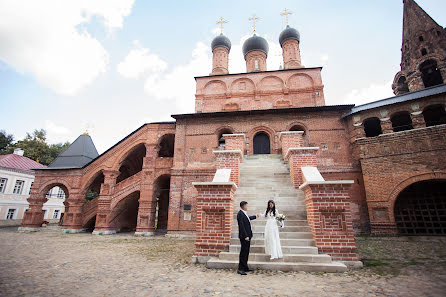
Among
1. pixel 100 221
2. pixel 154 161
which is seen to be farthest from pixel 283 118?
pixel 100 221

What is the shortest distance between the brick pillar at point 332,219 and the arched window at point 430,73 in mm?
17935

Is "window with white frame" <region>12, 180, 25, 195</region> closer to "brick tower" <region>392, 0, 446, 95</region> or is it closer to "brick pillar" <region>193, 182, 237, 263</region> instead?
"brick pillar" <region>193, 182, 237, 263</region>

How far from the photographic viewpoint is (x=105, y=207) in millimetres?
13906

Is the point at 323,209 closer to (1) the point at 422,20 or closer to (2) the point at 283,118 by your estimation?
(2) the point at 283,118

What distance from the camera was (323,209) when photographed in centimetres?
528

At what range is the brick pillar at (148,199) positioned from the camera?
13039 mm

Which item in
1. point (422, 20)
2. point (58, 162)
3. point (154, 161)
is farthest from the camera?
point (422, 20)

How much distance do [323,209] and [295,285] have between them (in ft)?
6.79

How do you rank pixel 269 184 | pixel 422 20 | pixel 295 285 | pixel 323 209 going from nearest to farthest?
pixel 295 285 → pixel 323 209 → pixel 269 184 → pixel 422 20

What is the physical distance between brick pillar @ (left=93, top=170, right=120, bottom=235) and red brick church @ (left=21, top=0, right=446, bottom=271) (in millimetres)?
61

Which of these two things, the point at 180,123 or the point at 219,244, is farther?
the point at 180,123

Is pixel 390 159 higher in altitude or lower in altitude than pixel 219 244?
higher

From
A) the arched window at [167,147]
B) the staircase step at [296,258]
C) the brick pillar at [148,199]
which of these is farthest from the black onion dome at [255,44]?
the staircase step at [296,258]

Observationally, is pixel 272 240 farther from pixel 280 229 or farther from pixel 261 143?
pixel 261 143
